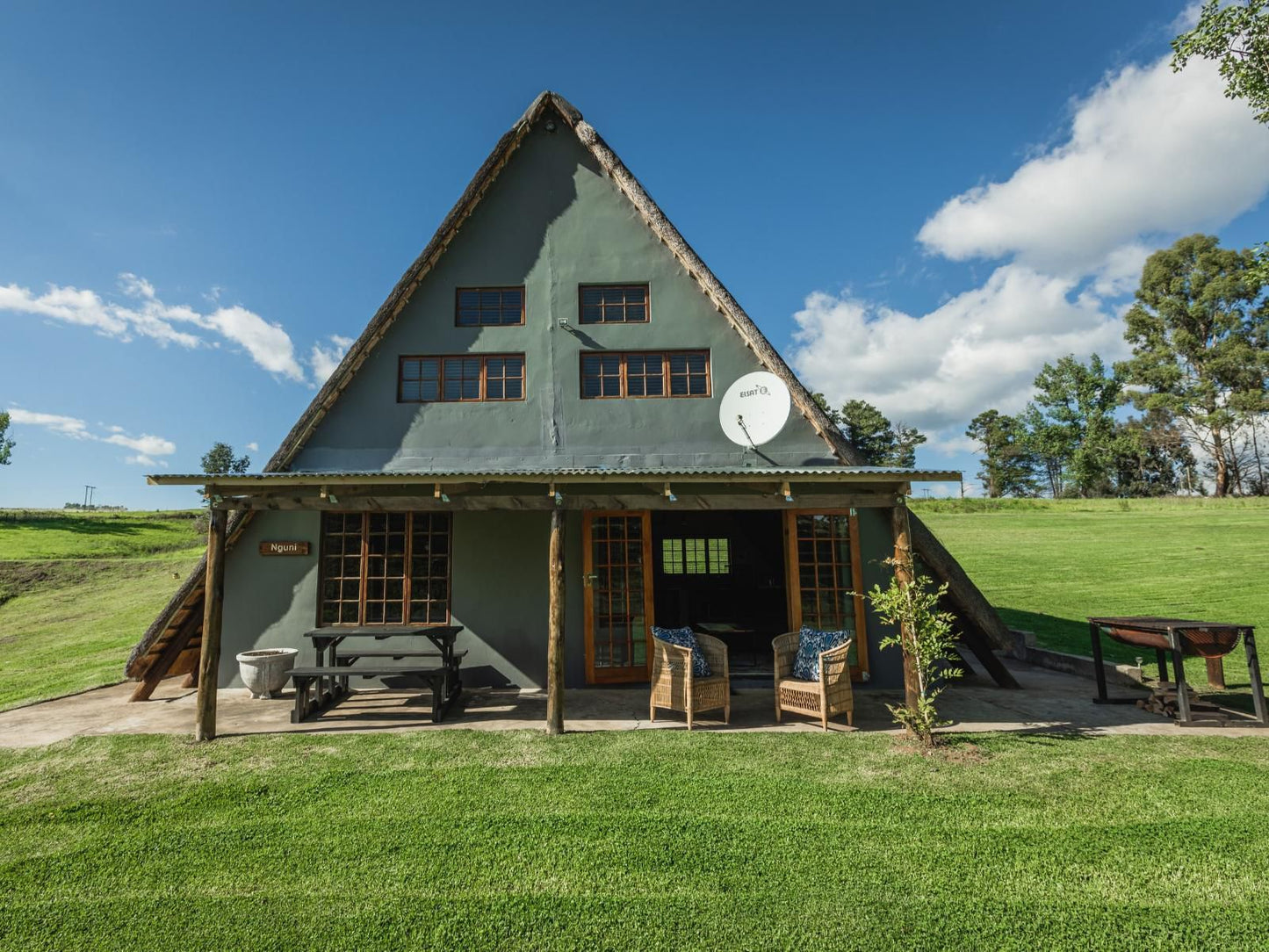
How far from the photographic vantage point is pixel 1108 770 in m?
4.88

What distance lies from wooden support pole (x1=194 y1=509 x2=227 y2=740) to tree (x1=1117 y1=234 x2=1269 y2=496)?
45792mm

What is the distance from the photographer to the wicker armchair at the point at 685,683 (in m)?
6.24

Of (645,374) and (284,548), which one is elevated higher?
(645,374)

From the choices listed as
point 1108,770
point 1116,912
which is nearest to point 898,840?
point 1116,912

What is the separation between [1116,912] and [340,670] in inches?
258

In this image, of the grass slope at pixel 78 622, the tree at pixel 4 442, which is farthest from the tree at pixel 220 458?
the grass slope at pixel 78 622

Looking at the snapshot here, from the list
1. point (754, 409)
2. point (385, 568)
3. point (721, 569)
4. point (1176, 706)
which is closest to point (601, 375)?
point (754, 409)

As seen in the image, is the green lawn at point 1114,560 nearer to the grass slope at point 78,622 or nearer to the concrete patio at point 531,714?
the concrete patio at point 531,714

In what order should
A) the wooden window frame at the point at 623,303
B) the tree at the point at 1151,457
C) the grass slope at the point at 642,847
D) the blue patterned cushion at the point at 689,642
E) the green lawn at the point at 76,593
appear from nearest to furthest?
the grass slope at the point at 642,847, the blue patterned cushion at the point at 689,642, the wooden window frame at the point at 623,303, the green lawn at the point at 76,593, the tree at the point at 1151,457

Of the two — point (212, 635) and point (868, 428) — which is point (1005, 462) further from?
point (212, 635)

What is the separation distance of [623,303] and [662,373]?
1.29 metres

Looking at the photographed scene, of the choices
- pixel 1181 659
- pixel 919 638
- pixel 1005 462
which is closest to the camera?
pixel 919 638

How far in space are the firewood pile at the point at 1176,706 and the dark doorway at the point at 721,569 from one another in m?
6.22

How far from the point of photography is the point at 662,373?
8.84 m
